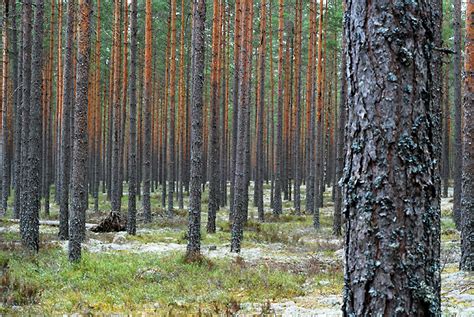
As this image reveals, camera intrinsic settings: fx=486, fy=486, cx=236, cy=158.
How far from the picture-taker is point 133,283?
9438 millimetres

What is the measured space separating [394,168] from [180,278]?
770 cm

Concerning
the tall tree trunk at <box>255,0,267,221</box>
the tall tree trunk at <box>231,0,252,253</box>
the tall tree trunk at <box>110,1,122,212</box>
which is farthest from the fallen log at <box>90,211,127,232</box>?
the tall tree trunk at <box>255,0,267,221</box>

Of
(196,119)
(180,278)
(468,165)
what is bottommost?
(180,278)

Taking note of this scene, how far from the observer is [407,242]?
2.81 metres

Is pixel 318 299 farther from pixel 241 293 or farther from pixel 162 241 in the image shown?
pixel 162 241

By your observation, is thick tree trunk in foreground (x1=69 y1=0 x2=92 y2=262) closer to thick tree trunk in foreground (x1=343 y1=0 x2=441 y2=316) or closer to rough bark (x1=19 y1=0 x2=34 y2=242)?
rough bark (x1=19 y1=0 x2=34 y2=242)

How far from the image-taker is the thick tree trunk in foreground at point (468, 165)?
9391 millimetres

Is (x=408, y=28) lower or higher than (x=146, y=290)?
higher

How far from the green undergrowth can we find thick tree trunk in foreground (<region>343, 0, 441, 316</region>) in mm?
4581

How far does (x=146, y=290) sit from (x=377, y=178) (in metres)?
6.84

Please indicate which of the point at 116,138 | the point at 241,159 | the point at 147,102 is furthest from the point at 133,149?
the point at 116,138

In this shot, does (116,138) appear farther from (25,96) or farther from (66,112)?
(66,112)

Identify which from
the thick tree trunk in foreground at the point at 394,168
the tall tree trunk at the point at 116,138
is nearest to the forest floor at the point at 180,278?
the thick tree trunk in foreground at the point at 394,168

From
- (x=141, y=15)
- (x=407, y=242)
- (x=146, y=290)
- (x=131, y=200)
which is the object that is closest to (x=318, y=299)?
(x=146, y=290)
